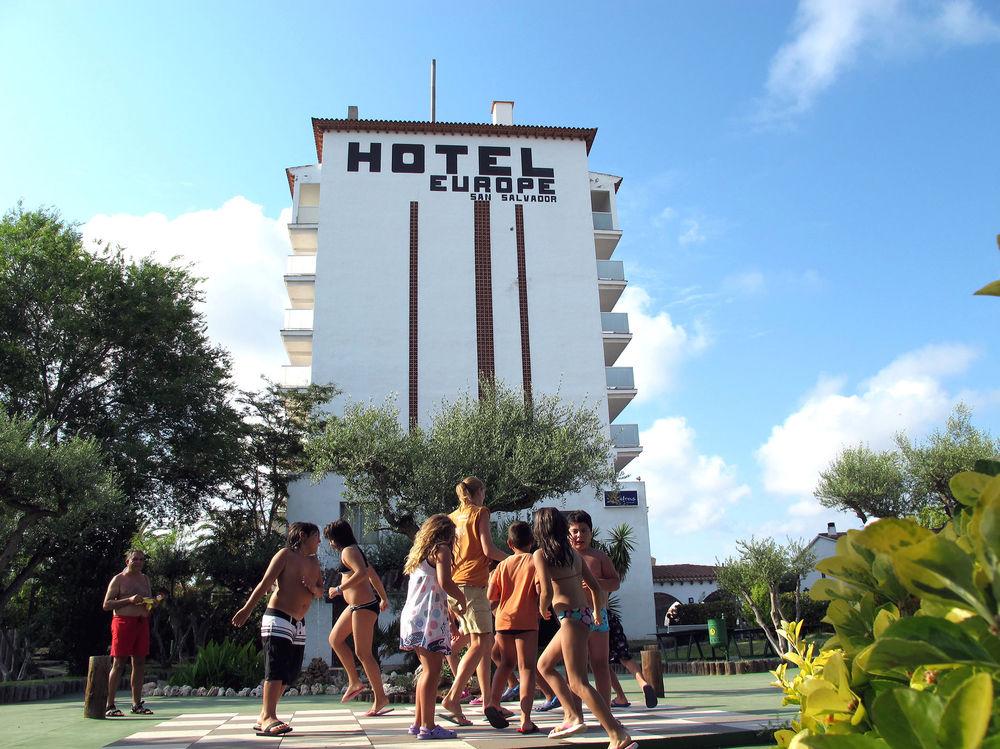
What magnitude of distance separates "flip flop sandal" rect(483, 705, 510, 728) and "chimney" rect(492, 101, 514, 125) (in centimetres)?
3655

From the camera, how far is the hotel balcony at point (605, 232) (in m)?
35.4

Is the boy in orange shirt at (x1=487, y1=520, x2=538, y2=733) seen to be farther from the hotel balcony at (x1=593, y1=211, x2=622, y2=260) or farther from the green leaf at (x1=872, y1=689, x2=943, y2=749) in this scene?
the hotel balcony at (x1=593, y1=211, x2=622, y2=260)

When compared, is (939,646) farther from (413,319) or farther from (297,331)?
(297,331)

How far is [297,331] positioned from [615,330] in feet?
46.2

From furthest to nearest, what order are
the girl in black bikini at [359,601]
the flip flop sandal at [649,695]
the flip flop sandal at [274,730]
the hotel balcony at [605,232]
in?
the hotel balcony at [605,232], the flip flop sandal at [649,695], the girl in black bikini at [359,601], the flip flop sandal at [274,730]

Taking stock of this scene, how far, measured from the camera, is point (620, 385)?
32.5m

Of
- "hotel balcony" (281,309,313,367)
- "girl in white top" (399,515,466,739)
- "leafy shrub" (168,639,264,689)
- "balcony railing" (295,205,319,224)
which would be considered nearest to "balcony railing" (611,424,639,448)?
"hotel balcony" (281,309,313,367)

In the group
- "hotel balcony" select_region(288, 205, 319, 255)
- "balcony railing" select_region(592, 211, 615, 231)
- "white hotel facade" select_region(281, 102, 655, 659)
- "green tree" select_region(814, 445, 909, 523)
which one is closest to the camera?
"green tree" select_region(814, 445, 909, 523)

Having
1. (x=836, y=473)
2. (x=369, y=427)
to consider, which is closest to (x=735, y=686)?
(x=369, y=427)

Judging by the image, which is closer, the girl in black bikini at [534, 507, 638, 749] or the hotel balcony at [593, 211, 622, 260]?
the girl in black bikini at [534, 507, 638, 749]

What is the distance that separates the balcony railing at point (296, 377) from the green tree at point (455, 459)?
33.9ft

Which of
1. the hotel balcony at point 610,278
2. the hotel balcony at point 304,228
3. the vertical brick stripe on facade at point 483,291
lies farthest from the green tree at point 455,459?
the hotel balcony at point 304,228

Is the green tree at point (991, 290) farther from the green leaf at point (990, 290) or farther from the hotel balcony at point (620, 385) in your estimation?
the hotel balcony at point (620, 385)

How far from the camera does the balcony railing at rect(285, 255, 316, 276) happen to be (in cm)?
3319
